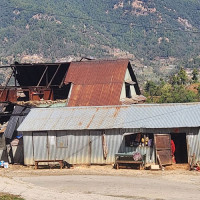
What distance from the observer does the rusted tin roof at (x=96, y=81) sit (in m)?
38.6

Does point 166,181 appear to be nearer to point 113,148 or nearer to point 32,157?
point 113,148

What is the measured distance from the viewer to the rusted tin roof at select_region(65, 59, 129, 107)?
38.6m

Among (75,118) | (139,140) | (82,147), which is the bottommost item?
(82,147)

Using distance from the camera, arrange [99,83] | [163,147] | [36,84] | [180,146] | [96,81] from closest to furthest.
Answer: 1. [163,147]
2. [180,146]
3. [99,83]
4. [96,81]
5. [36,84]

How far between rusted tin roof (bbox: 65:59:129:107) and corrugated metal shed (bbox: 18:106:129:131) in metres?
5.39

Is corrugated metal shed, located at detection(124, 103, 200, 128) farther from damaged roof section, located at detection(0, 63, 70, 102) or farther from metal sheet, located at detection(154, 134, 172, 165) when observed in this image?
damaged roof section, located at detection(0, 63, 70, 102)

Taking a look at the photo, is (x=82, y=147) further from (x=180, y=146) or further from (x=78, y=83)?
(x=78, y=83)

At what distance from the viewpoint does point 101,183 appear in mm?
23484

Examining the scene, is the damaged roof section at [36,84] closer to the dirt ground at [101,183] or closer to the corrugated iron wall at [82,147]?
the corrugated iron wall at [82,147]

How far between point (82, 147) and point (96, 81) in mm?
11016

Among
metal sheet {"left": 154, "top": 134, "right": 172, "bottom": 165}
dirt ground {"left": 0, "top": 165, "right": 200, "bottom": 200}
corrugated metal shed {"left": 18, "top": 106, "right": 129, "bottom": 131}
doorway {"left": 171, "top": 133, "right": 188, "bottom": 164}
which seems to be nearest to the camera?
dirt ground {"left": 0, "top": 165, "right": 200, "bottom": 200}

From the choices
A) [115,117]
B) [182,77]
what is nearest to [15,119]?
[115,117]

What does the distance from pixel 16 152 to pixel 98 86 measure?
10648mm

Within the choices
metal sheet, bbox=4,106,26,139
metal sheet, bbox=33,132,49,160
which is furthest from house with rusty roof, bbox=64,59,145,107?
metal sheet, bbox=33,132,49,160
